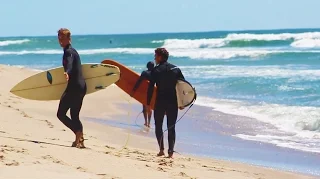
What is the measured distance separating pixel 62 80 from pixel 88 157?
6.33 ft

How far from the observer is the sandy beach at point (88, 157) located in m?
5.32

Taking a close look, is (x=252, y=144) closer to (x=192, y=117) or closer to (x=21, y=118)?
(x=192, y=117)

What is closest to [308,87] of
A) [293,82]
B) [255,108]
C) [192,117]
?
[293,82]

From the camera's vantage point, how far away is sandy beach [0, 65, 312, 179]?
5.32m

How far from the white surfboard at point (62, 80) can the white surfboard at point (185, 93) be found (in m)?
1.12

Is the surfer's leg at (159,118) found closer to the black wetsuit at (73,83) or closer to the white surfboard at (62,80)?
the black wetsuit at (73,83)

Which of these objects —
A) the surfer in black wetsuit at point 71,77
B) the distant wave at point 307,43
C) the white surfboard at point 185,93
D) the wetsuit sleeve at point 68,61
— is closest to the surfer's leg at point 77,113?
the surfer in black wetsuit at point 71,77

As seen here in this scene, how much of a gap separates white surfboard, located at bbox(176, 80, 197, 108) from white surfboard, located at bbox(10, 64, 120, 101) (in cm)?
112

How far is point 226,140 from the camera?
9273mm

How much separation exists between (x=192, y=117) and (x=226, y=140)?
8.69 ft

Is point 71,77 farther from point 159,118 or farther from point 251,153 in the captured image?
point 251,153

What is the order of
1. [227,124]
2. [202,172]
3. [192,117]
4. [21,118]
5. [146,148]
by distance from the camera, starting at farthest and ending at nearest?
1. [192,117]
2. [227,124]
3. [21,118]
4. [146,148]
5. [202,172]

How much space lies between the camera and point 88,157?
627 centimetres

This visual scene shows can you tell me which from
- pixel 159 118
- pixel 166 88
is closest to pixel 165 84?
pixel 166 88
